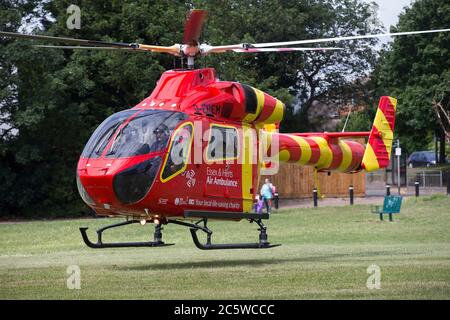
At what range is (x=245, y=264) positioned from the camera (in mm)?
17938

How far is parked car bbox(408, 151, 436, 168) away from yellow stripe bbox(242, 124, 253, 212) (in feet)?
218

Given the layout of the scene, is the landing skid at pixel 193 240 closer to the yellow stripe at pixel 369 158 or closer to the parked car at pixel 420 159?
the yellow stripe at pixel 369 158

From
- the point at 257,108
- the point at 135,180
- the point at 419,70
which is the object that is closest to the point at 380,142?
the point at 257,108

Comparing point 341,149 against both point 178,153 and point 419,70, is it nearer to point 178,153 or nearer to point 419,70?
point 178,153

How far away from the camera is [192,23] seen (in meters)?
16.6

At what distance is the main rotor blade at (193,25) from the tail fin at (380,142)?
657 centimetres

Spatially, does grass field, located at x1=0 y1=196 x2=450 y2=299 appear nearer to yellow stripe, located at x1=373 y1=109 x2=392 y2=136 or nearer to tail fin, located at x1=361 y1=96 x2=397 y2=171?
tail fin, located at x1=361 y1=96 x2=397 y2=171

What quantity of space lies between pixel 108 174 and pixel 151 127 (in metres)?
1.20

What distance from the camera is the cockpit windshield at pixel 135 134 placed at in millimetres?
15945

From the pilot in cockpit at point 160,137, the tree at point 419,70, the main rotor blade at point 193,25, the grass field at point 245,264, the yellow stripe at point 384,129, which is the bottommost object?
the grass field at point 245,264

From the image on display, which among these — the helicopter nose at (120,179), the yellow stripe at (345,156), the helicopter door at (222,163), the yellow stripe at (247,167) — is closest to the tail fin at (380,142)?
the yellow stripe at (345,156)

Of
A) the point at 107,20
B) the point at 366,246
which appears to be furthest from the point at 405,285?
the point at 107,20

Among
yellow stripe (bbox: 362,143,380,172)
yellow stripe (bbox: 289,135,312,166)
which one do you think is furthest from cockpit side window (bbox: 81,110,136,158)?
yellow stripe (bbox: 362,143,380,172)
